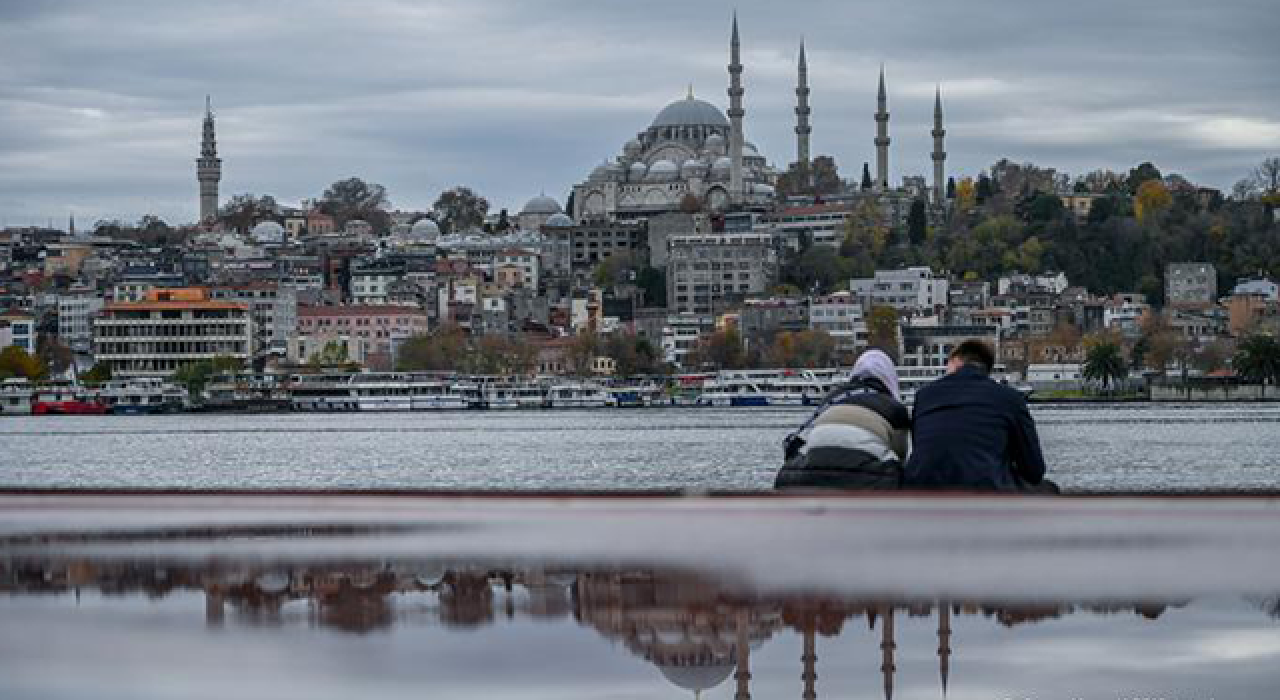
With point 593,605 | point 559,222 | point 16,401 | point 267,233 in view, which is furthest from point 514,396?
point 593,605

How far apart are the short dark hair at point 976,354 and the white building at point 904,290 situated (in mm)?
109178

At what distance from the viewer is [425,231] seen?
153125mm

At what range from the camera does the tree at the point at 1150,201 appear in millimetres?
131750

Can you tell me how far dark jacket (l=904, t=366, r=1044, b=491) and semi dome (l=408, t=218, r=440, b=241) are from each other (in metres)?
147

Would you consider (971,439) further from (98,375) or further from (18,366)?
(18,366)

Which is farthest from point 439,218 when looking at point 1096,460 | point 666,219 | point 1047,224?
point 1096,460

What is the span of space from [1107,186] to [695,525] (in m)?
151

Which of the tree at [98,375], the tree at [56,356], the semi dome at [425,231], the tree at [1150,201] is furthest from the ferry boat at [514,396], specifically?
the semi dome at [425,231]

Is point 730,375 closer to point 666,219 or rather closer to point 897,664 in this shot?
point 666,219

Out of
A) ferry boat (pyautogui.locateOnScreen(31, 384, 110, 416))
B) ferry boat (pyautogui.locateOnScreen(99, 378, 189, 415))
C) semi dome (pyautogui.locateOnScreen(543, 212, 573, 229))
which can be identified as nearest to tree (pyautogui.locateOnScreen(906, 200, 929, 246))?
semi dome (pyautogui.locateOnScreen(543, 212, 573, 229))

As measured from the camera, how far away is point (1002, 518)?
2.60m

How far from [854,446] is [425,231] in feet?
489

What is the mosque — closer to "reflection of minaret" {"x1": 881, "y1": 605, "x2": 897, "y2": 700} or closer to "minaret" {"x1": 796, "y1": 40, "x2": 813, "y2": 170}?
"minaret" {"x1": 796, "y1": 40, "x2": 813, "y2": 170}

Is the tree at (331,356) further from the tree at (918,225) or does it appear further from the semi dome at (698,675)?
the semi dome at (698,675)
